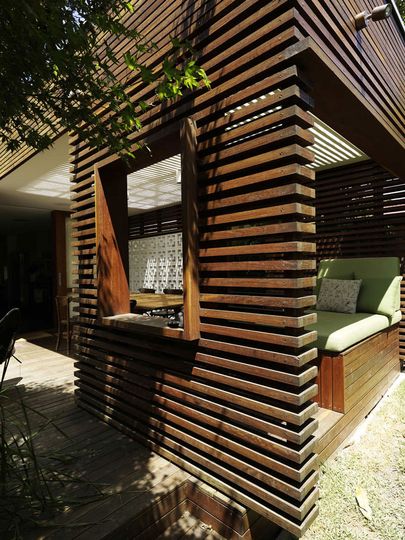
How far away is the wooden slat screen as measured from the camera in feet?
25.8

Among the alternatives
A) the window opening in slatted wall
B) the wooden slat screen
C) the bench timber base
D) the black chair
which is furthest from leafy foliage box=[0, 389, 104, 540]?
the wooden slat screen

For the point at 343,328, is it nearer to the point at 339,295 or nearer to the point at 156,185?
the point at 339,295

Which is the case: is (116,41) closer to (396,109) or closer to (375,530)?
(396,109)

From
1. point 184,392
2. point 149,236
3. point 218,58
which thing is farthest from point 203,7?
point 149,236

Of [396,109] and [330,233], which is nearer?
[396,109]

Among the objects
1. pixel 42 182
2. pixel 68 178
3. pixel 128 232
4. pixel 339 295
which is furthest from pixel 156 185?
pixel 339 295

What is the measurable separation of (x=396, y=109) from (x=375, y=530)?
132 inches

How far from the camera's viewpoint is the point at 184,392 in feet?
7.07

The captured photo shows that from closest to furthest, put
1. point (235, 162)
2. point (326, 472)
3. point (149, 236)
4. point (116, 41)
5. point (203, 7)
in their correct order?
1. point (235, 162)
2. point (203, 7)
3. point (326, 472)
4. point (116, 41)
5. point (149, 236)

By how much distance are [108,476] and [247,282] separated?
5.08 ft

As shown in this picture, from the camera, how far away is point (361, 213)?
5012 mm

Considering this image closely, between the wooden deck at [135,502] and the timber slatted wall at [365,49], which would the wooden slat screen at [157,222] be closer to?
the timber slatted wall at [365,49]

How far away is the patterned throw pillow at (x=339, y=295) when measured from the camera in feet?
13.5

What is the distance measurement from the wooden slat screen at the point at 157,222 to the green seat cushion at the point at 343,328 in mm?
4734
